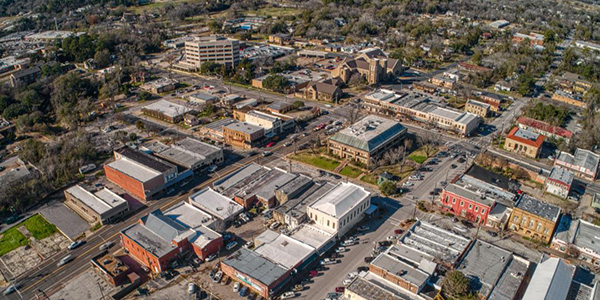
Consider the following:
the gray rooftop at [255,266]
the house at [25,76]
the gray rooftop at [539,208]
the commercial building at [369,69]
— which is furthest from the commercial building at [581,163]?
the house at [25,76]

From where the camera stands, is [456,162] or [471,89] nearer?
[456,162]

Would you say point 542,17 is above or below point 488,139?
above

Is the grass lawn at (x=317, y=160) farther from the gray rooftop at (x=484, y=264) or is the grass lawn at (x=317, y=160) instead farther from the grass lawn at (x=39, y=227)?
the grass lawn at (x=39, y=227)

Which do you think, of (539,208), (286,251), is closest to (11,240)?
(286,251)

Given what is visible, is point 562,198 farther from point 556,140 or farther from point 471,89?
point 471,89

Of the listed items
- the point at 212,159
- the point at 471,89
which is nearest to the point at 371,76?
the point at 471,89

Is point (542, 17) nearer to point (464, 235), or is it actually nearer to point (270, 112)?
point (270, 112)

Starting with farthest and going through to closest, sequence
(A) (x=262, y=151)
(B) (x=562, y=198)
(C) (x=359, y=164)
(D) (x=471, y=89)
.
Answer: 1. (D) (x=471, y=89)
2. (A) (x=262, y=151)
3. (C) (x=359, y=164)
4. (B) (x=562, y=198)

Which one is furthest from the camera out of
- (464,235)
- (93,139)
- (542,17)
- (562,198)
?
(542,17)
